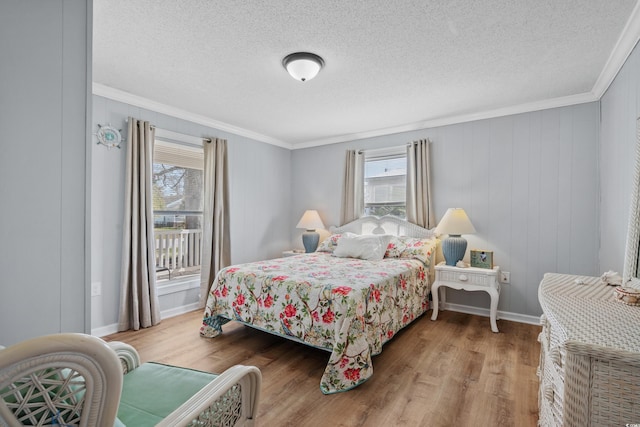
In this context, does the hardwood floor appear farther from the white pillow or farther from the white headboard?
the white headboard

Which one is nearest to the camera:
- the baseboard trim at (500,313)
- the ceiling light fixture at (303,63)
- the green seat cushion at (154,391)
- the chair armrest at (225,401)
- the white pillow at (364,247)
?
the chair armrest at (225,401)

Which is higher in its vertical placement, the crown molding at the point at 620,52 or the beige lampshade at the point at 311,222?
the crown molding at the point at 620,52

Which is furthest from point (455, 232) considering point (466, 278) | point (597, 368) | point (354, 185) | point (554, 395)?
point (597, 368)

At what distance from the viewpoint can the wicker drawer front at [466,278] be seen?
314 cm

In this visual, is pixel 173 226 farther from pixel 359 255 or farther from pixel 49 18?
pixel 49 18

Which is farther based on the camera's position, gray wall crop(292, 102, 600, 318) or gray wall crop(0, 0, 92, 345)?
gray wall crop(292, 102, 600, 318)

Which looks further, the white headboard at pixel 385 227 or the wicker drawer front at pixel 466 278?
the white headboard at pixel 385 227

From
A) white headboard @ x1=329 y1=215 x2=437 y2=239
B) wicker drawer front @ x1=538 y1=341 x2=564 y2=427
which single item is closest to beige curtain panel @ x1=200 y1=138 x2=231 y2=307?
white headboard @ x1=329 y1=215 x2=437 y2=239

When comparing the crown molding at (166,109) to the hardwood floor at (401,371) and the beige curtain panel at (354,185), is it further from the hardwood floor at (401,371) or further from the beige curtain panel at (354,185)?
the hardwood floor at (401,371)

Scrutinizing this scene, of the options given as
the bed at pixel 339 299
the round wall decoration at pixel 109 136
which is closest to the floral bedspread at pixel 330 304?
the bed at pixel 339 299

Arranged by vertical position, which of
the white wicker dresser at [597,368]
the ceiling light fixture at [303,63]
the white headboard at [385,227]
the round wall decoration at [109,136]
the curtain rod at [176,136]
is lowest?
the white wicker dresser at [597,368]

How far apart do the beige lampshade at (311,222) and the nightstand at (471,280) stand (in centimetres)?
190

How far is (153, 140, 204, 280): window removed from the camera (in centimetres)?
355

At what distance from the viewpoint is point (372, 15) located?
6.18 feet
